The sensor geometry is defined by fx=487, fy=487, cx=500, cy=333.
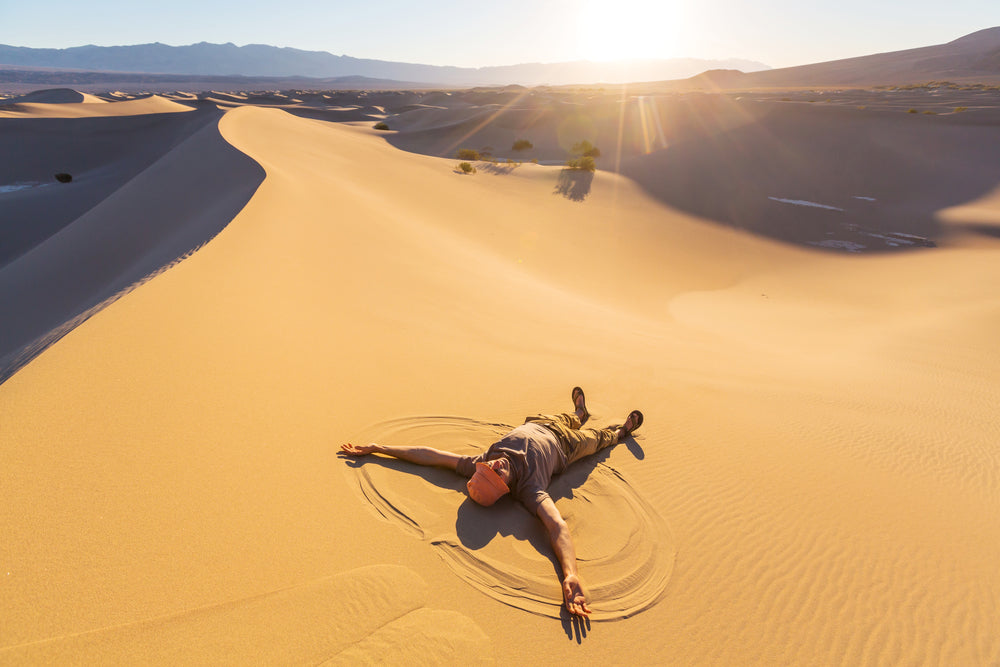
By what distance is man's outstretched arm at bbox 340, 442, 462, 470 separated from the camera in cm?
351

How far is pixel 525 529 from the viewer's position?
3.13 m

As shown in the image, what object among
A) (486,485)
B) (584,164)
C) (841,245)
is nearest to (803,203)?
(841,245)

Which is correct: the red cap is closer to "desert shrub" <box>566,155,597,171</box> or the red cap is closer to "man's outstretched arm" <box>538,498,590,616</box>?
"man's outstretched arm" <box>538,498,590,616</box>

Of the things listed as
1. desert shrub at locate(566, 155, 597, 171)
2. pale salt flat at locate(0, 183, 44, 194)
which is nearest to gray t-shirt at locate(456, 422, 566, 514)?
desert shrub at locate(566, 155, 597, 171)

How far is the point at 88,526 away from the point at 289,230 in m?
5.62

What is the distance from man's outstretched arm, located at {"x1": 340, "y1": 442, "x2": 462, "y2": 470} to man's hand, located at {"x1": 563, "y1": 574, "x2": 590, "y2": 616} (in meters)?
1.16

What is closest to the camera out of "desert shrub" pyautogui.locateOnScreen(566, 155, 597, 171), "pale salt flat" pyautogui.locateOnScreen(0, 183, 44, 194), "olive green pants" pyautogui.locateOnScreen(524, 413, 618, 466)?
"olive green pants" pyautogui.locateOnScreen(524, 413, 618, 466)

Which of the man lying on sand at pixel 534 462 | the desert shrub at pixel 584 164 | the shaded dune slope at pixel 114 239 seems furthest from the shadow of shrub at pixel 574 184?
the man lying on sand at pixel 534 462

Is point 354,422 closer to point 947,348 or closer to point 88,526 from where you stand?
point 88,526

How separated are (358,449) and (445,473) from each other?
65 centimetres

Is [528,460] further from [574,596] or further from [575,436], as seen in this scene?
[574,596]

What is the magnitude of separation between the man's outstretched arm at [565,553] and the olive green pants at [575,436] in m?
0.53

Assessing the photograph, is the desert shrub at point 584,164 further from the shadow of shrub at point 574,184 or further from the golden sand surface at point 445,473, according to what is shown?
the golden sand surface at point 445,473

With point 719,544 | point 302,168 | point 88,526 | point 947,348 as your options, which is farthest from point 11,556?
point 302,168
